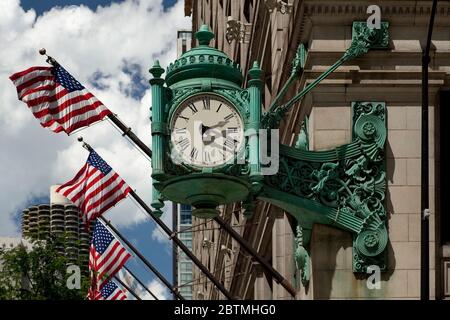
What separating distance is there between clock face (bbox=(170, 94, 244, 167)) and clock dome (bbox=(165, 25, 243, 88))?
420 millimetres

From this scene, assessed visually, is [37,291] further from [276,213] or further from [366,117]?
[366,117]

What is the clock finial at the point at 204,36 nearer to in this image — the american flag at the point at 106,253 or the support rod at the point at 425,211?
the support rod at the point at 425,211

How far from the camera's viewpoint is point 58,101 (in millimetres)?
29594

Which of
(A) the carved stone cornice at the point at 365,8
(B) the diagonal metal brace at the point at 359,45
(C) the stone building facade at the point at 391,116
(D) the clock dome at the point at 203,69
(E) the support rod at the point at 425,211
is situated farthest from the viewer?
(A) the carved stone cornice at the point at 365,8

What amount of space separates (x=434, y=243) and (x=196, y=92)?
505 centimetres

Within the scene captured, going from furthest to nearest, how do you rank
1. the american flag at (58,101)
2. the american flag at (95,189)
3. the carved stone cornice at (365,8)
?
the american flag at (95,189), the american flag at (58,101), the carved stone cornice at (365,8)

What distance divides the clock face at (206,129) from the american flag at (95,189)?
32.1 ft

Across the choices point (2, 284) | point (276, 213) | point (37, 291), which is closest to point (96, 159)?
point (276, 213)

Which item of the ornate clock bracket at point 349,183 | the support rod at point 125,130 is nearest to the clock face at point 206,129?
the ornate clock bracket at point 349,183

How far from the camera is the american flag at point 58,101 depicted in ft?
96.3

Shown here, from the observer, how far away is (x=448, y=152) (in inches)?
1030

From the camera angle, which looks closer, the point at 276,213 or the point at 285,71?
the point at 285,71

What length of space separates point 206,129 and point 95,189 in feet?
35.5

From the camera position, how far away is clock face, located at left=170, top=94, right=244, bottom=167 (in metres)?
23.3
